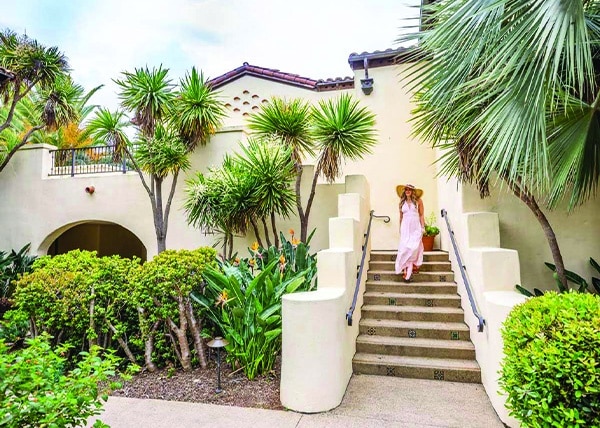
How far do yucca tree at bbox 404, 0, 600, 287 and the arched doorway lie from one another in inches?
462

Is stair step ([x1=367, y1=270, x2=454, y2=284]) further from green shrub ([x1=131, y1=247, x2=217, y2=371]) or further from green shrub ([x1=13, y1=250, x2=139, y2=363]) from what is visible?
green shrub ([x1=13, y1=250, x2=139, y2=363])

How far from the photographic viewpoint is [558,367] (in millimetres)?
2654

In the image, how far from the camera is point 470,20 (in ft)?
12.7

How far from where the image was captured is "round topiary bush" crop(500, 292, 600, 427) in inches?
103

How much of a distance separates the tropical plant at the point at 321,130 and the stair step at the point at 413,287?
196 cm

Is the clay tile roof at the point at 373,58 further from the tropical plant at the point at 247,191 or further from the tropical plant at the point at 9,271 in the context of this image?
the tropical plant at the point at 9,271

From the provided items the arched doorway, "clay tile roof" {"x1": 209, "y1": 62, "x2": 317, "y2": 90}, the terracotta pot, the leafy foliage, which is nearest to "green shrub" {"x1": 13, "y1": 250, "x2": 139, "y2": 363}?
the leafy foliage

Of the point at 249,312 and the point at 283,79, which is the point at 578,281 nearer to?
the point at 249,312

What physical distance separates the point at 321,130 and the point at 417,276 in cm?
347

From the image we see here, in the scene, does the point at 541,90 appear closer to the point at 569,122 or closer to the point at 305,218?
the point at 569,122

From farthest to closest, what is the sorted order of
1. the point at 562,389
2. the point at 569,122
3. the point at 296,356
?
the point at 569,122, the point at 296,356, the point at 562,389

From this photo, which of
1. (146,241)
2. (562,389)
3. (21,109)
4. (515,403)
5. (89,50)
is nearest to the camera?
(562,389)

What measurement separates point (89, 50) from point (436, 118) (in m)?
11.9

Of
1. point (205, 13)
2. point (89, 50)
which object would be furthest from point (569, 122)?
point (89, 50)
